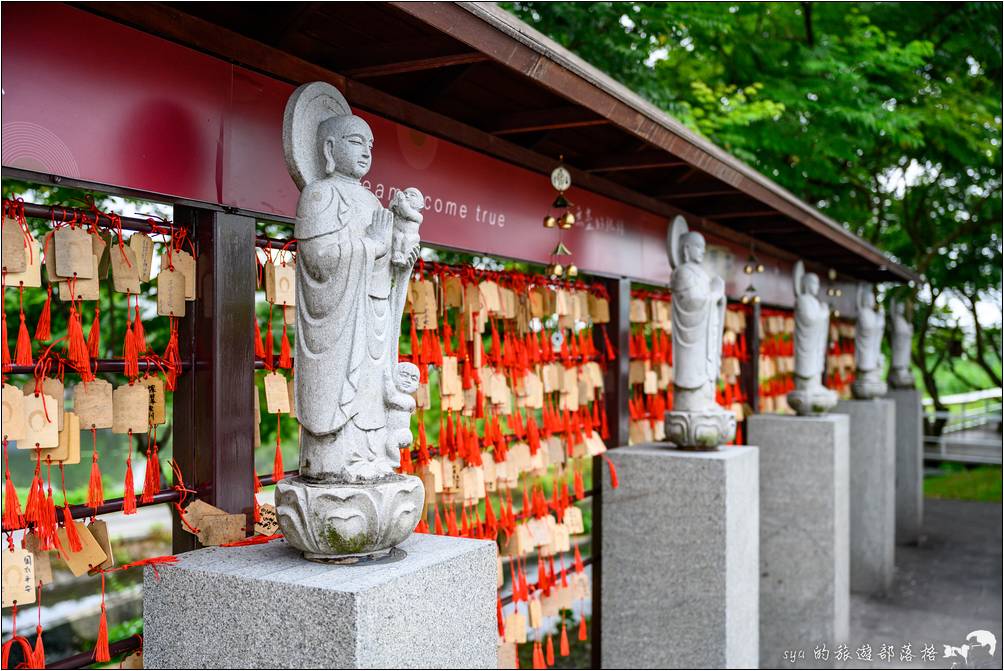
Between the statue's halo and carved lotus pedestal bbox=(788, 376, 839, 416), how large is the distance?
526cm

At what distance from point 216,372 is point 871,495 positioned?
729 cm

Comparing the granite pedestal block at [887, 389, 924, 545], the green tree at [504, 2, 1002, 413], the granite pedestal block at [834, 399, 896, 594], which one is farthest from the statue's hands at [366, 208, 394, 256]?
the granite pedestal block at [887, 389, 924, 545]

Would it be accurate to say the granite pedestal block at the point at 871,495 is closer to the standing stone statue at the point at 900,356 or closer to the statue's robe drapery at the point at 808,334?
the statue's robe drapery at the point at 808,334

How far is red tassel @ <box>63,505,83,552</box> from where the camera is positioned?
2.58 m

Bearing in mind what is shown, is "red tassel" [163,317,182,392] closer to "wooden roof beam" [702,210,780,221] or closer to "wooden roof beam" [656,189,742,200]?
"wooden roof beam" [656,189,742,200]

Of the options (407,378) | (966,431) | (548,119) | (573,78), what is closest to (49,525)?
(407,378)

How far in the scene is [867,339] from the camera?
9562mm

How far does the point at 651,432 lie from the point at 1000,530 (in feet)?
25.1

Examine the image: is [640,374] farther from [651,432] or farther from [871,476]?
[871,476]

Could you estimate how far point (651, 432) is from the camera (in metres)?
6.21

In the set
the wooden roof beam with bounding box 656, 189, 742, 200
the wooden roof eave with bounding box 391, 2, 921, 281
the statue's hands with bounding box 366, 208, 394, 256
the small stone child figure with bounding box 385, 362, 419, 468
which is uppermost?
the wooden roof beam with bounding box 656, 189, 742, 200

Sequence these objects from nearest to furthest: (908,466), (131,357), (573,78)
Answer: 1. (131,357)
2. (573,78)
3. (908,466)

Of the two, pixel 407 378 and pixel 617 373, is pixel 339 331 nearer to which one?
pixel 407 378

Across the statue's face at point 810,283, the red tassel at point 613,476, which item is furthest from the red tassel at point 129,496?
the statue's face at point 810,283
